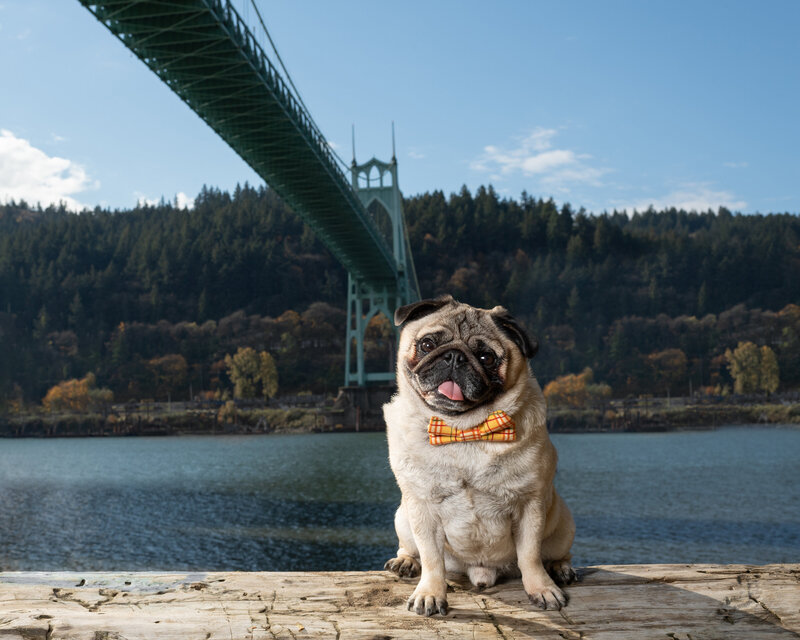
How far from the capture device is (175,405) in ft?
184

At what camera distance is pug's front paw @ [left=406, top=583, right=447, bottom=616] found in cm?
218

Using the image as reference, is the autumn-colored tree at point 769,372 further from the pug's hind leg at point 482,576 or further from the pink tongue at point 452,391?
the pink tongue at point 452,391

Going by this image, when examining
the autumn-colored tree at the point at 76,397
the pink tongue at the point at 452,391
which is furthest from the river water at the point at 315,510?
the autumn-colored tree at the point at 76,397

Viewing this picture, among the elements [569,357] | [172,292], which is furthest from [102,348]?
[569,357]

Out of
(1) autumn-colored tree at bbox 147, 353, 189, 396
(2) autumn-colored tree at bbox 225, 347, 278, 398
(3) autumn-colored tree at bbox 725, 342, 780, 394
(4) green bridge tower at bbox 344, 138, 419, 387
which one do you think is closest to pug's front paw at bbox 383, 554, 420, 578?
(4) green bridge tower at bbox 344, 138, 419, 387

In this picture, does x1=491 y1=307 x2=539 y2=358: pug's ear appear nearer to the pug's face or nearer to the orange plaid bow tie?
the pug's face

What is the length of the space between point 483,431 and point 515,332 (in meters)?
0.32

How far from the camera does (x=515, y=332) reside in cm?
224

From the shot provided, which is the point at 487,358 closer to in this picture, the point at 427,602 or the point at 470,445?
the point at 470,445

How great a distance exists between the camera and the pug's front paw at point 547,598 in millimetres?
2201

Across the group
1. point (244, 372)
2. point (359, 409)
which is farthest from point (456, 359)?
point (244, 372)

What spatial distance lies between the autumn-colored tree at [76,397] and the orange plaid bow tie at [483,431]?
57.8 meters

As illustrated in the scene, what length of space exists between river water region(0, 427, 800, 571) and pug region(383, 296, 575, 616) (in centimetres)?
Result: 885

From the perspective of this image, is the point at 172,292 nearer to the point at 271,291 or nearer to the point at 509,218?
the point at 271,291
